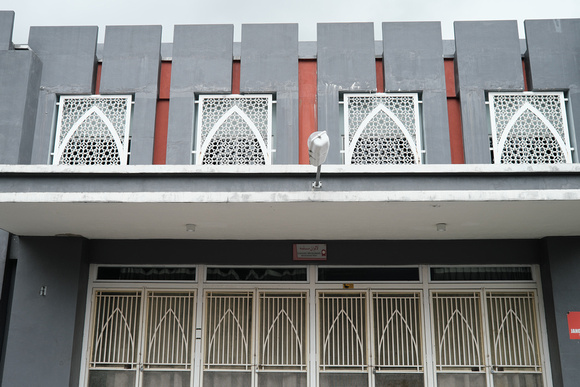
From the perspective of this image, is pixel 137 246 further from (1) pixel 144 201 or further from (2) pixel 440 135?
(2) pixel 440 135

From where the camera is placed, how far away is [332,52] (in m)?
9.04

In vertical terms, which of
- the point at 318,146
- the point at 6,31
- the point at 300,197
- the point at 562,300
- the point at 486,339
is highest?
the point at 6,31

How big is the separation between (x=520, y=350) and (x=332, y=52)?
17.3 ft

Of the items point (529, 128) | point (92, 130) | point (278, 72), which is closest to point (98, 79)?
point (92, 130)

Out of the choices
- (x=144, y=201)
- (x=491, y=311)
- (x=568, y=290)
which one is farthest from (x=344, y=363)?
(x=144, y=201)

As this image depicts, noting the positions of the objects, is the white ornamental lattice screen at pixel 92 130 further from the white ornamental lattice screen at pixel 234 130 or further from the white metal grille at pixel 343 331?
the white metal grille at pixel 343 331

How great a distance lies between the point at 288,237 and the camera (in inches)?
332

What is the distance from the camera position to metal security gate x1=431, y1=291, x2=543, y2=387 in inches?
327

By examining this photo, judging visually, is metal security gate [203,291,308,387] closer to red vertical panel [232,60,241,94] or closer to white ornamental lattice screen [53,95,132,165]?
white ornamental lattice screen [53,95,132,165]

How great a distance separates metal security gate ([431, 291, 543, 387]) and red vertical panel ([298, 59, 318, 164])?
2988 millimetres

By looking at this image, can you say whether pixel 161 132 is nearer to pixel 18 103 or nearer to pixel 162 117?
pixel 162 117

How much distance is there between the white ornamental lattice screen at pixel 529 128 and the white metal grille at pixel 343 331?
3033 millimetres

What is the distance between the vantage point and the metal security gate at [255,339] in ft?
27.4

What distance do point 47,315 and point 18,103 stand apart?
3.20 m
